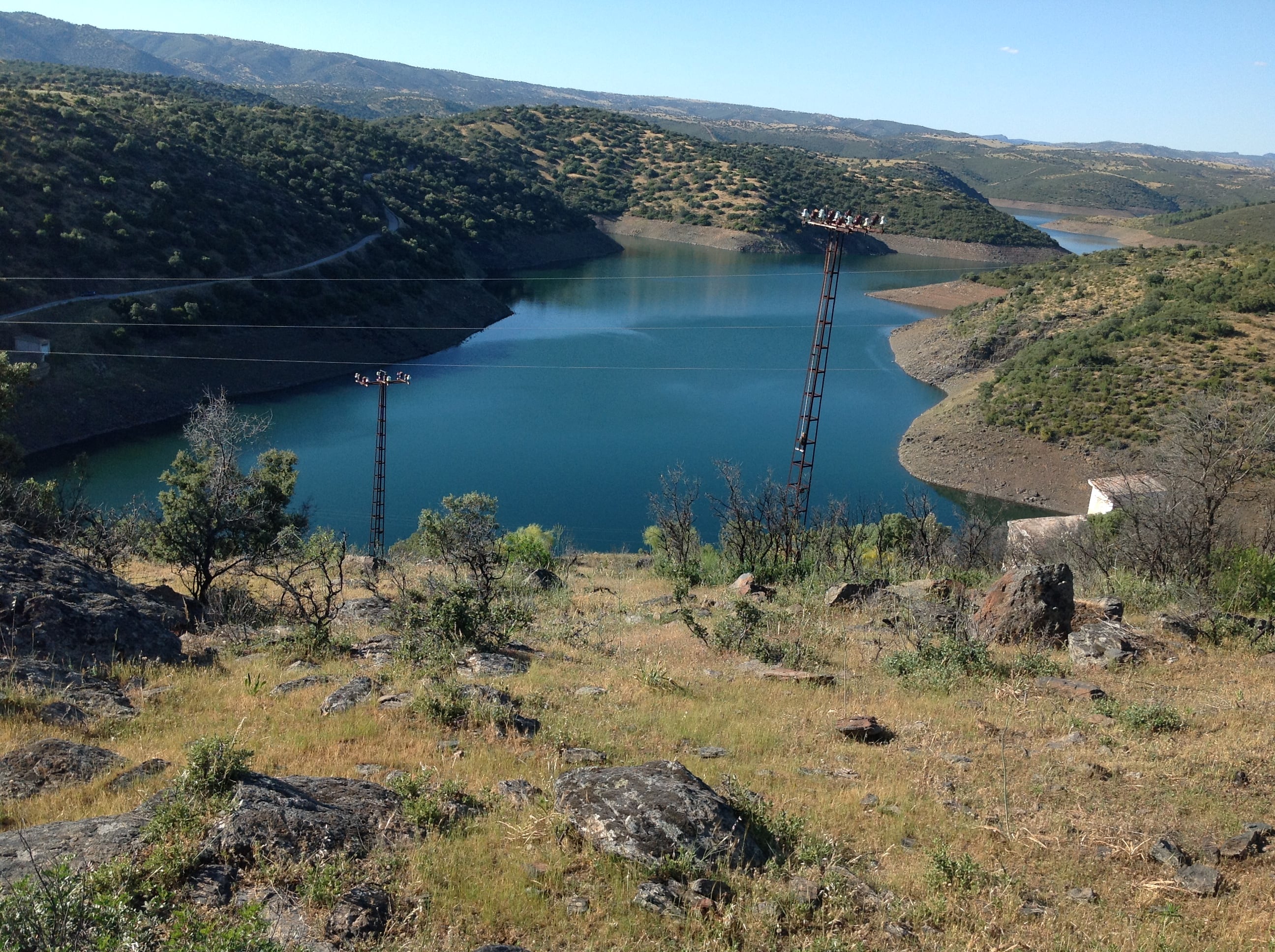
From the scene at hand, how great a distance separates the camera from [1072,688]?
9312 mm

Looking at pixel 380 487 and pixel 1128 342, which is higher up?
pixel 1128 342

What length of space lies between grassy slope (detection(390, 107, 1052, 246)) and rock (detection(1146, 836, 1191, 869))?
3943 inches

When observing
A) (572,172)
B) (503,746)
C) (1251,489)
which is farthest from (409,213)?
(503,746)

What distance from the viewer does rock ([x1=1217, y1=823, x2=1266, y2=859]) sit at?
5867mm

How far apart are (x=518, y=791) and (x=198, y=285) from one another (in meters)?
45.2

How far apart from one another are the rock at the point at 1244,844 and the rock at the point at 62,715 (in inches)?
319

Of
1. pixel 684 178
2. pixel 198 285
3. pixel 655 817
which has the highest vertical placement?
pixel 684 178

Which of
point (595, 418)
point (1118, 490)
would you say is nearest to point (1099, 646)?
point (1118, 490)

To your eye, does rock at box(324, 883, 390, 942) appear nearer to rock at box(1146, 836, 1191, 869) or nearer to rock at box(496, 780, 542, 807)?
rock at box(496, 780, 542, 807)

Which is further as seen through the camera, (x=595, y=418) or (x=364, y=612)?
(x=595, y=418)

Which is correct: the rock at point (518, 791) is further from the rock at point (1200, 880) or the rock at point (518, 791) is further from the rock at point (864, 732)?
the rock at point (1200, 880)

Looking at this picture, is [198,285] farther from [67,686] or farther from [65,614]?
[67,686]

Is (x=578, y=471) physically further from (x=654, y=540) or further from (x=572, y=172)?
(x=572, y=172)

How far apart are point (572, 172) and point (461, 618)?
113226 millimetres
